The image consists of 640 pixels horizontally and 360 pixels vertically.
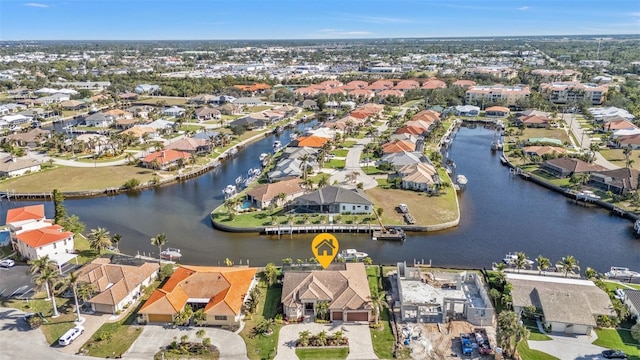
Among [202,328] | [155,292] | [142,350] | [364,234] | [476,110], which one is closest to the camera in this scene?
[142,350]

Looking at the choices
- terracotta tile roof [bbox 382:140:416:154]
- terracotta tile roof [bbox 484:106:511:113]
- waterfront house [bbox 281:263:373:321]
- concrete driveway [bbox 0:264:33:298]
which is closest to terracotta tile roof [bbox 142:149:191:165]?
terracotta tile roof [bbox 382:140:416:154]

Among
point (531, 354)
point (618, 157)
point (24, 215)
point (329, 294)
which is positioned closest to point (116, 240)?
point (24, 215)

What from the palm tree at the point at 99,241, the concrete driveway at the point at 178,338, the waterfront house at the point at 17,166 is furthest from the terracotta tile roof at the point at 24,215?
the waterfront house at the point at 17,166

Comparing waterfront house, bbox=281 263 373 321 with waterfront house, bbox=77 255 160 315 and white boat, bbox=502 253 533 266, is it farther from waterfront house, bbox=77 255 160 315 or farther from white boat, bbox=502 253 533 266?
white boat, bbox=502 253 533 266

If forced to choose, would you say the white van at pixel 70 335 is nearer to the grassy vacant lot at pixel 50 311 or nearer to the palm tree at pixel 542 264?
the grassy vacant lot at pixel 50 311

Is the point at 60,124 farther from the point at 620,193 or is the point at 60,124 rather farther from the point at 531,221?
the point at 620,193

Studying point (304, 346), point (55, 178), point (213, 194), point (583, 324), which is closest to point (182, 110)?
point (55, 178)
